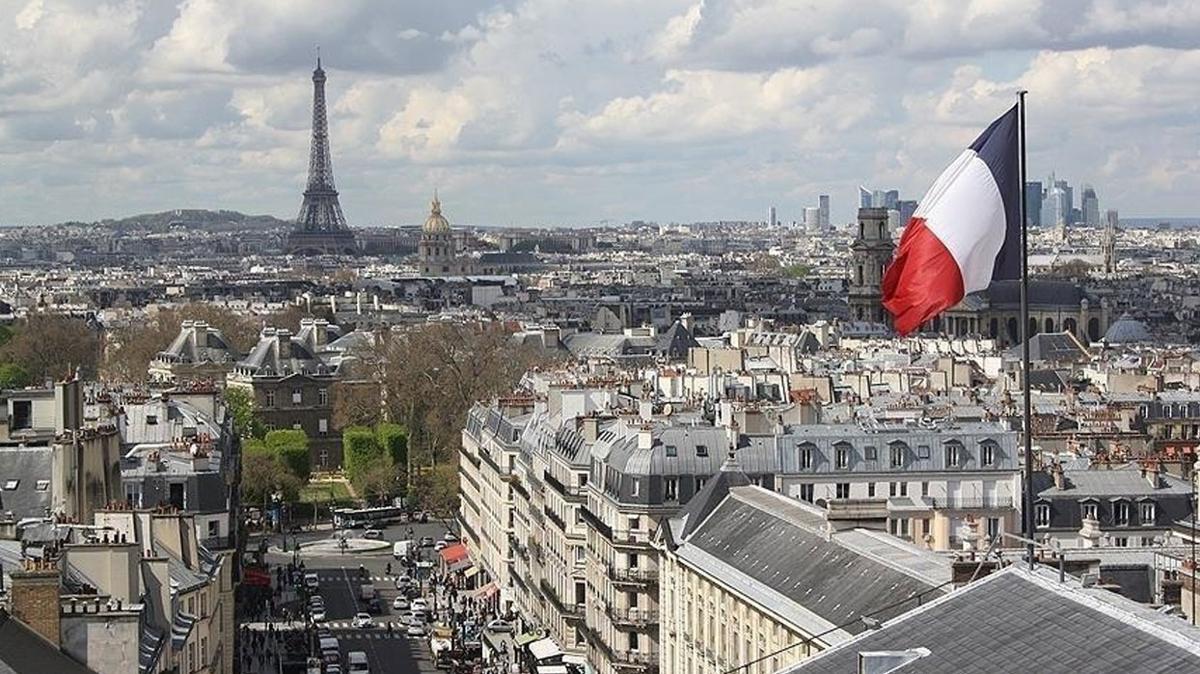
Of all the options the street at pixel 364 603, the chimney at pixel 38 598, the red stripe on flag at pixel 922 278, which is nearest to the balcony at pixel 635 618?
the street at pixel 364 603

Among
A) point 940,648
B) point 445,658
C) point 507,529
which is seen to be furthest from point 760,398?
point 940,648

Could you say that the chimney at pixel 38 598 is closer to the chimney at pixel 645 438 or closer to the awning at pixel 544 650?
the chimney at pixel 645 438

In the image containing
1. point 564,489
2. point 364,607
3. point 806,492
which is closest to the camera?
point 806,492

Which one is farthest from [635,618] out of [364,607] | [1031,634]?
[1031,634]

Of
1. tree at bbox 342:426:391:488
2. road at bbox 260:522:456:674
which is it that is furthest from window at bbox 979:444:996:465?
tree at bbox 342:426:391:488

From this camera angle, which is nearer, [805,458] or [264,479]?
[805,458]

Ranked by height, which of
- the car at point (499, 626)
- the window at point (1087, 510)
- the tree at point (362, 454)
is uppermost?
the window at point (1087, 510)

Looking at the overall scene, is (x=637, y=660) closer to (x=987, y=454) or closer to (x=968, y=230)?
(x=987, y=454)
